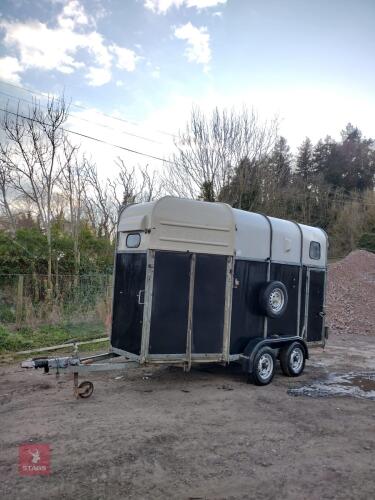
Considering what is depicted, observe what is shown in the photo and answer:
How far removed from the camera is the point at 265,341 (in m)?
7.59

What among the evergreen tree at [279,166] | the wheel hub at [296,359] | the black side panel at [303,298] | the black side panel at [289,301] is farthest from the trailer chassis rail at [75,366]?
the evergreen tree at [279,166]

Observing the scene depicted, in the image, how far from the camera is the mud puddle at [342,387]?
7234 mm

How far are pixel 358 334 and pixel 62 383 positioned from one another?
39.1 ft

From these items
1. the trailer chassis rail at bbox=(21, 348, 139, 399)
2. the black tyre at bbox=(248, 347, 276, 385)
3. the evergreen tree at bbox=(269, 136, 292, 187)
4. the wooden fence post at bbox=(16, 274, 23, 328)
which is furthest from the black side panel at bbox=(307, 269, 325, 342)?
the evergreen tree at bbox=(269, 136, 292, 187)

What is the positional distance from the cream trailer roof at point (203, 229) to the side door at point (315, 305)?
47.6 inches

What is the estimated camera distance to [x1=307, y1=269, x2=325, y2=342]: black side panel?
29.6 feet

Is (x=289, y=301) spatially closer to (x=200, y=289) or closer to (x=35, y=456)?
(x=200, y=289)

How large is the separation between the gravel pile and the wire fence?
9.14 metres

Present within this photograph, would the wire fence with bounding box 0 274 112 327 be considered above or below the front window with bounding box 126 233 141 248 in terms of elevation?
below

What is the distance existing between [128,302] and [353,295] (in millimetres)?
15874

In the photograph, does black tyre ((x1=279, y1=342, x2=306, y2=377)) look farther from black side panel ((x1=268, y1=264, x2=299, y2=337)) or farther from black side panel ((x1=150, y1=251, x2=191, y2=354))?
black side panel ((x1=150, y1=251, x2=191, y2=354))

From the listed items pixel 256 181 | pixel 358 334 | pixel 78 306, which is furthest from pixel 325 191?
pixel 78 306

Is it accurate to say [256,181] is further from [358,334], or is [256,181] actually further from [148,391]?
[148,391]

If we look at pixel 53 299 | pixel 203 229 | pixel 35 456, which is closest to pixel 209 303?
pixel 203 229
